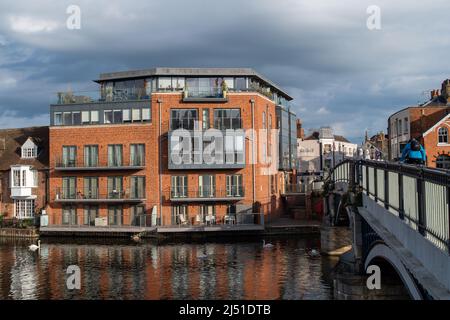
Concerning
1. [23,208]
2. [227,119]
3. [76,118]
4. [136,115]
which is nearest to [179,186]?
[227,119]

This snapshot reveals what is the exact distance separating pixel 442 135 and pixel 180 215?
27563 millimetres

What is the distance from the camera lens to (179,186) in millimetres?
55594

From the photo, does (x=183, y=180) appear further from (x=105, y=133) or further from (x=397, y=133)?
(x=397, y=133)

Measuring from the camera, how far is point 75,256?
4306 centimetres

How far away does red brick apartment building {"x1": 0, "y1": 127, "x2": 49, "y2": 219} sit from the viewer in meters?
60.1

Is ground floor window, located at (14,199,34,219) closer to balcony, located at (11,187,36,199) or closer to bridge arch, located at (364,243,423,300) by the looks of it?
balcony, located at (11,187,36,199)

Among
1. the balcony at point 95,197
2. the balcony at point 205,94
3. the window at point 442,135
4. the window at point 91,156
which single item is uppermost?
the balcony at point 205,94

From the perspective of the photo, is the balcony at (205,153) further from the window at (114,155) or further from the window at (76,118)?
the window at (76,118)

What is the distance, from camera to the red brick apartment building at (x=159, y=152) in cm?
5500

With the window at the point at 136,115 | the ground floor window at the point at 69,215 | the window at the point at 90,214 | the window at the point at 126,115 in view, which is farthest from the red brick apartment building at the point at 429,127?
the ground floor window at the point at 69,215

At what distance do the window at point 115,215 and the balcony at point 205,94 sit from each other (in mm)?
13781

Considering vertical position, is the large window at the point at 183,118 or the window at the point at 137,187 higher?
the large window at the point at 183,118

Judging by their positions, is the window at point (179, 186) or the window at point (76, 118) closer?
the window at point (179, 186)
